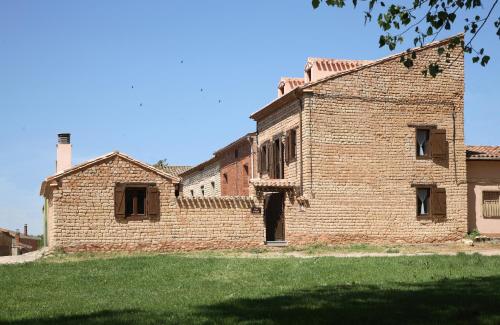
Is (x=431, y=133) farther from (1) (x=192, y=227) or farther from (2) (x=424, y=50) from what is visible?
(1) (x=192, y=227)

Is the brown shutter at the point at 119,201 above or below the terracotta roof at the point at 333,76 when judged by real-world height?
below

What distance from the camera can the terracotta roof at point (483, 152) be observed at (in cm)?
3269

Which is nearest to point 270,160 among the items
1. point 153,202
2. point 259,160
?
point 259,160

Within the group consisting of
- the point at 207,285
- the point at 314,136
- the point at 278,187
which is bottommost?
the point at 207,285

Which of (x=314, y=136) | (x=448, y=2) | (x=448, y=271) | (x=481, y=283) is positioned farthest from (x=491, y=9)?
(x=314, y=136)

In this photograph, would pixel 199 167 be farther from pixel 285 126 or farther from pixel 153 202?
pixel 153 202

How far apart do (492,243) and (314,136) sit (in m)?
8.11

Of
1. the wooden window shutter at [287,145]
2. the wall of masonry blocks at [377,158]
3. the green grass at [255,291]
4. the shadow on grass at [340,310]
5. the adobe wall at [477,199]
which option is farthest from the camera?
the adobe wall at [477,199]

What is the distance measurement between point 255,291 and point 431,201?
17470mm

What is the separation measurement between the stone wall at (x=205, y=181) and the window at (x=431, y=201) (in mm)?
15870

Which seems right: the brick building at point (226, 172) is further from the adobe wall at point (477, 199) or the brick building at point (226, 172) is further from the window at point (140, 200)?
the adobe wall at point (477, 199)

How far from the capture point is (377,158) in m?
31.2

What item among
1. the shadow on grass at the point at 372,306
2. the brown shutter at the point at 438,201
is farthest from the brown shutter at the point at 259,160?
the shadow on grass at the point at 372,306

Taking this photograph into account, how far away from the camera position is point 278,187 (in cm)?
3050
